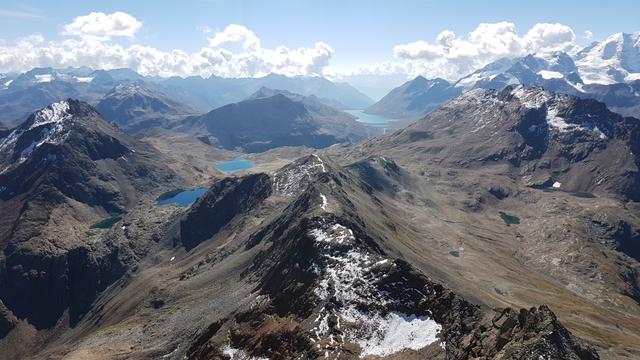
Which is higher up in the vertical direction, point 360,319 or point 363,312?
point 363,312

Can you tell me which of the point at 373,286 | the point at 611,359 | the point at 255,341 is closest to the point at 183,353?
the point at 255,341

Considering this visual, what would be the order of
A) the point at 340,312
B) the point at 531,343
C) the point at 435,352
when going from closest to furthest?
the point at 531,343 < the point at 435,352 < the point at 340,312

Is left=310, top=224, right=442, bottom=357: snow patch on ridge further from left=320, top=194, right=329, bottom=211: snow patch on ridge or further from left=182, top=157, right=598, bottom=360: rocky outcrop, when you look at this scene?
left=320, top=194, right=329, bottom=211: snow patch on ridge

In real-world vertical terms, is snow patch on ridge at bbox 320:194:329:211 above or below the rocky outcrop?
above

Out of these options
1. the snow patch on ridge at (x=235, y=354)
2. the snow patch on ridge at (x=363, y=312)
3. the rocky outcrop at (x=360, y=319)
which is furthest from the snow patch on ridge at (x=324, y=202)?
the snow patch on ridge at (x=235, y=354)

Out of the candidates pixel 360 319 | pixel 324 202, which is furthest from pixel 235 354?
pixel 324 202

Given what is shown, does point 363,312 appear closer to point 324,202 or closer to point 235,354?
point 235,354

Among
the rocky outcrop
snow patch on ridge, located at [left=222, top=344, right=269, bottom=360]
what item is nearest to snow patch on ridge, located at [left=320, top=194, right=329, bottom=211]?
the rocky outcrop

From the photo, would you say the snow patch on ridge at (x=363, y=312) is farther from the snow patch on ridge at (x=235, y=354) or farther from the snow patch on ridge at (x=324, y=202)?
the snow patch on ridge at (x=324, y=202)

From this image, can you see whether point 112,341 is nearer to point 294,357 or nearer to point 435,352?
point 294,357

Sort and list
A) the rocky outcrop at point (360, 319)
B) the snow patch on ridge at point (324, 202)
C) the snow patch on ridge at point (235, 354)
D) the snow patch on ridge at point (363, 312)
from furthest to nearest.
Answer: the snow patch on ridge at point (324, 202) → the snow patch on ridge at point (235, 354) → the snow patch on ridge at point (363, 312) → the rocky outcrop at point (360, 319)

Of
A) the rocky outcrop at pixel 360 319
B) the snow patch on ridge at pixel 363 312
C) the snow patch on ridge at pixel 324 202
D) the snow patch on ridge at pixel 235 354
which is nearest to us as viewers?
the rocky outcrop at pixel 360 319
